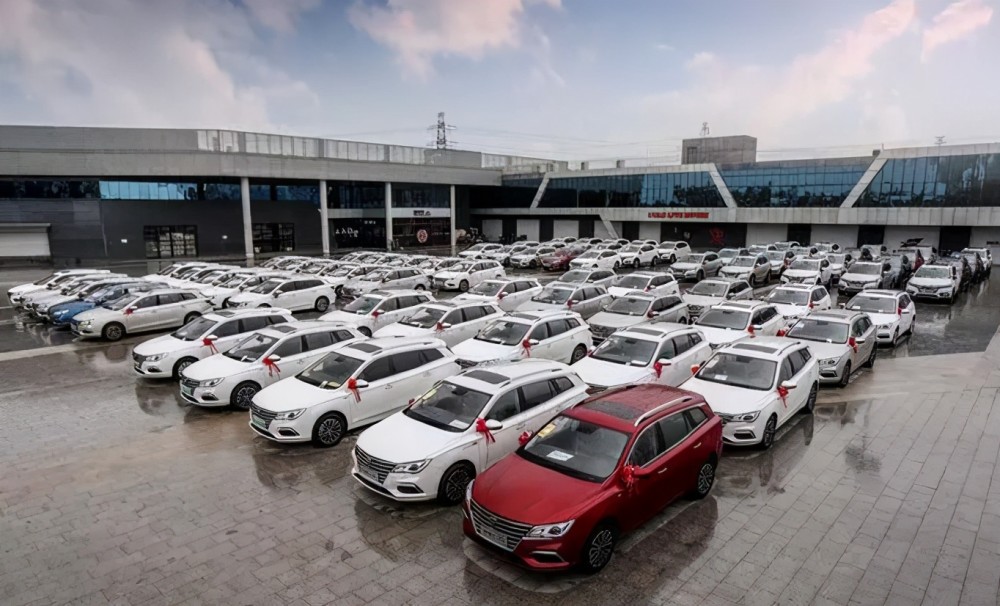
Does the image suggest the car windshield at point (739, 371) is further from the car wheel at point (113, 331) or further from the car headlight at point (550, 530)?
the car wheel at point (113, 331)

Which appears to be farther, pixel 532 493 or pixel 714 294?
pixel 714 294

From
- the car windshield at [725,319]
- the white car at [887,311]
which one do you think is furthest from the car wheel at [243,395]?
the white car at [887,311]

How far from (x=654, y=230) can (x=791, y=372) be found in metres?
50.0

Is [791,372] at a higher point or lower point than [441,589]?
higher

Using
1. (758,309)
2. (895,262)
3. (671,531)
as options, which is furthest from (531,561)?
(895,262)

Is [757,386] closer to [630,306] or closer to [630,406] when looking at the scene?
[630,406]

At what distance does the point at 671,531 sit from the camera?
749cm

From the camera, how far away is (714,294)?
792 inches

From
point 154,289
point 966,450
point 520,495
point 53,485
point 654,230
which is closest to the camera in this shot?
point 520,495

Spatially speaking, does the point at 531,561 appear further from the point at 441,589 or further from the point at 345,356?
the point at 345,356

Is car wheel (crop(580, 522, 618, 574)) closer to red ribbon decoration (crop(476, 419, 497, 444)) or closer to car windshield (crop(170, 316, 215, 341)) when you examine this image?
red ribbon decoration (crop(476, 419, 497, 444))

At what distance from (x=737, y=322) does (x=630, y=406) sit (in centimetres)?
876

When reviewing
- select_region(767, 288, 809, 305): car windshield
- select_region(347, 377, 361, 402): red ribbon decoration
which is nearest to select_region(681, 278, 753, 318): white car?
select_region(767, 288, 809, 305): car windshield

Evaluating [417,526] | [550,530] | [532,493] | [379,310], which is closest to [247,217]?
[379,310]
